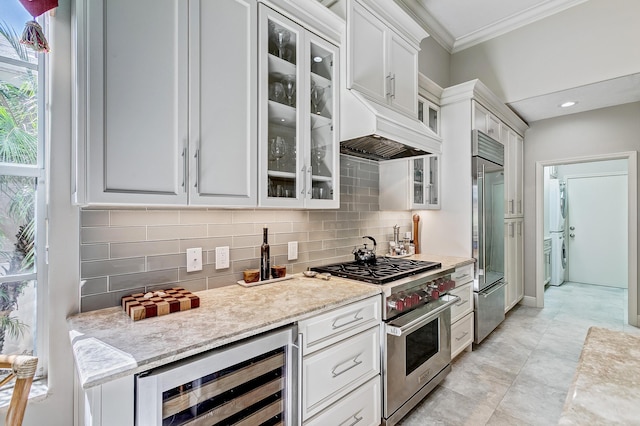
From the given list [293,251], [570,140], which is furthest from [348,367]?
[570,140]

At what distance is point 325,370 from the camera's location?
1480 millimetres

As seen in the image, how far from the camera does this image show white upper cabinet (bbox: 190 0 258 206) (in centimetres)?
136

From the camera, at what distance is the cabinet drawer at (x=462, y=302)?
8.79ft

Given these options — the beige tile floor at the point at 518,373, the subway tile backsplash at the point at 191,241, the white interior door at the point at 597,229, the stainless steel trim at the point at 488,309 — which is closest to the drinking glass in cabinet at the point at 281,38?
the subway tile backsplash at the point at 191,241

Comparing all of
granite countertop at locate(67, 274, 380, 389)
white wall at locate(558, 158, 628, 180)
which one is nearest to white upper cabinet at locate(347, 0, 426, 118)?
granite countertop at locate(67, 274, 380, 389)

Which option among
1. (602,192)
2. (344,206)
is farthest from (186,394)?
(602,192)

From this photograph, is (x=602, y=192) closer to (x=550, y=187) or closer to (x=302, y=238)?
(x=550, y=187)

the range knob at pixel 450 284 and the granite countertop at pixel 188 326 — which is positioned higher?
the granite countertop at pixel 188 326

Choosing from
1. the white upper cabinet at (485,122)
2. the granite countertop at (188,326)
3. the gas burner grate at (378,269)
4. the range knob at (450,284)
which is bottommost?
the range knob at (450,284)

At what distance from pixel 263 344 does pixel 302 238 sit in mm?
1105

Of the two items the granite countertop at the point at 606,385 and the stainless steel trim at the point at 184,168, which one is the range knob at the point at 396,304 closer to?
the granite countertop at the point at 606,385

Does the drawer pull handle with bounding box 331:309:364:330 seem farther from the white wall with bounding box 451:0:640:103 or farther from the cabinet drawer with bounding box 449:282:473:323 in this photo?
the white wall with bounding box 451:0:640:103

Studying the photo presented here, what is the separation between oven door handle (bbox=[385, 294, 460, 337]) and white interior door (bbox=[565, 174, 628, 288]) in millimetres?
5446

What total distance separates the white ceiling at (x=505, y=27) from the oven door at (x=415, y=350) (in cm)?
289
